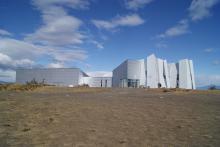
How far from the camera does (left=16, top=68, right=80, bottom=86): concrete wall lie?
197 ft

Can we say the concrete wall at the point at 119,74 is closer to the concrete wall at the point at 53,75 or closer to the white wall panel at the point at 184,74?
the concrete wall at the point at 53,75

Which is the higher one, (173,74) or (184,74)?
(173,74)

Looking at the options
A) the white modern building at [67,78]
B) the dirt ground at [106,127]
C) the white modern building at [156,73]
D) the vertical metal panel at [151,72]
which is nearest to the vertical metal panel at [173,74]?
the white modern building at [156,73]

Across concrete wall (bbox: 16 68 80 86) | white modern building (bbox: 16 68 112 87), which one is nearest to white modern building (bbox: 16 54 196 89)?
white modern building (bbox: 16 68 112 87)

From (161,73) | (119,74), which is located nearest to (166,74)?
(161,73)

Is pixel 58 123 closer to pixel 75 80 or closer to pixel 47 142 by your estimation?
pixel 47 142

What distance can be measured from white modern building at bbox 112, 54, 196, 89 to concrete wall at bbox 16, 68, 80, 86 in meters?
14.5

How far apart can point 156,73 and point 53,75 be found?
2940cm

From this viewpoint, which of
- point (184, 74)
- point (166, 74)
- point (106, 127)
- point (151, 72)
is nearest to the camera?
point (106, 127)

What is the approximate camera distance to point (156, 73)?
50.9m

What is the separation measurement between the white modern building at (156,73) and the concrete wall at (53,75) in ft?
47.5

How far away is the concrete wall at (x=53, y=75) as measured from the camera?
60.1 metres

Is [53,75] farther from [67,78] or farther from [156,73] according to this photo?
[156,73]

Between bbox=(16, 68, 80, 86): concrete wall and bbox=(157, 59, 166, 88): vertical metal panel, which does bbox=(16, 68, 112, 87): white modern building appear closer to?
bbox=(16, 68, 80, 86): concrete wall
